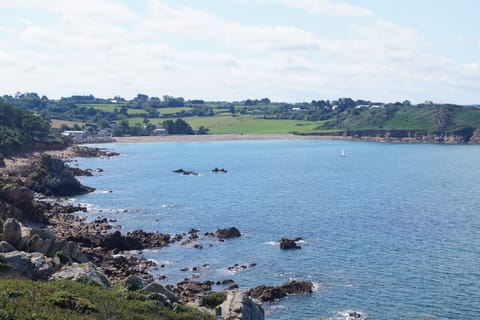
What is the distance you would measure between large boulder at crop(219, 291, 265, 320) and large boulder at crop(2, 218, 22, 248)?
2160cm

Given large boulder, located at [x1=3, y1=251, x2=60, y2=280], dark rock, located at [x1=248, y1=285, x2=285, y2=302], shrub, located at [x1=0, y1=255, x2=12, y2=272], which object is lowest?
dark rock, located at [x1=248, y1=285, x2=285, y2=302]

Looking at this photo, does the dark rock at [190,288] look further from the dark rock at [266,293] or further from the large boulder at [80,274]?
the large boulder at [80,274]

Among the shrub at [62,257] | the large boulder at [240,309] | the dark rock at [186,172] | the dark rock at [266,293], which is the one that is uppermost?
the shrub at [62,257]

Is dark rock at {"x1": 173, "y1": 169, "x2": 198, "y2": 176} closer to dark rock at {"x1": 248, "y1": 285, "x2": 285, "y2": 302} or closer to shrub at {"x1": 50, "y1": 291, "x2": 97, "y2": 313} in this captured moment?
dark rock at {"x1": 248, "y1": 285, "x2": 285, "y2": 302}

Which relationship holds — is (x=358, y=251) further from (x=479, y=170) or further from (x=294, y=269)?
(x=479, y=170)

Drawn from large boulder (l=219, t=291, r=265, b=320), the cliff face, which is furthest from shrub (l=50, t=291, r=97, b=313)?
the cliff face

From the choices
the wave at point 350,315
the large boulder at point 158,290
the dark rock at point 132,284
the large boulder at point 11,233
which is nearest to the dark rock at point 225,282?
the wave at point 350,315

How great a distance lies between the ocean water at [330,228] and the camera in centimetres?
5688

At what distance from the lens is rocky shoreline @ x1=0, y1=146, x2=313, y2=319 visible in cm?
4384

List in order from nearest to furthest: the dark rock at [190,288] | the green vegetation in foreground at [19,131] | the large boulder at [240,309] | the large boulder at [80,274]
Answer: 1. the large boulder at [240,309]
2. the large boulder at [80,274]
3. the dark rock at [190,288]
4. the green vegetation in foreground at [19,131]

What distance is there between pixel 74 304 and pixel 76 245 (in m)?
25.4

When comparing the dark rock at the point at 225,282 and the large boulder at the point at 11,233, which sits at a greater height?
the large boulder at the point at 11,233

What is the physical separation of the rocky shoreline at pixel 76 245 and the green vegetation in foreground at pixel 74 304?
2.33 m

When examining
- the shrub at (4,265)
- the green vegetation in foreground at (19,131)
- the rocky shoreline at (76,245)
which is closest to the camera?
the shrub at (4,265)
